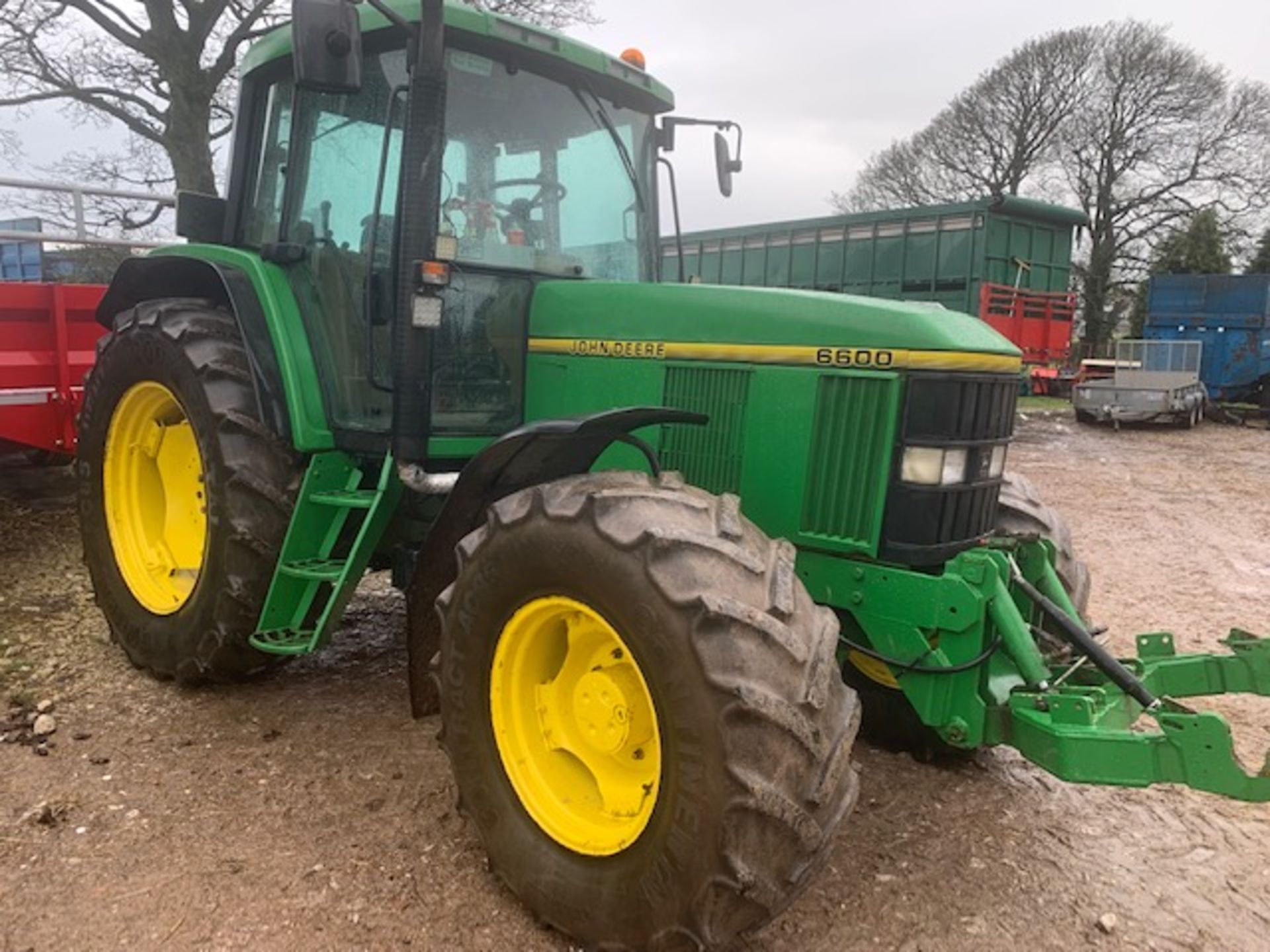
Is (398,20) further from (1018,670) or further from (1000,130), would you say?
(1000,130)

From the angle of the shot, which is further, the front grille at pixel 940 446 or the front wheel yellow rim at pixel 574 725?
the front grille at pixel 940 446

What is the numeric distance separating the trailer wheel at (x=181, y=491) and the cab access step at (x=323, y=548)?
0.10 meters

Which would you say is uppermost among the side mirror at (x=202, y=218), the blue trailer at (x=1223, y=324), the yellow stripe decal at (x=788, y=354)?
the blue trailer at (x=1223, y=324)

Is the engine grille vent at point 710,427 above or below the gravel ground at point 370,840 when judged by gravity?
above

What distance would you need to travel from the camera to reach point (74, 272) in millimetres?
9844

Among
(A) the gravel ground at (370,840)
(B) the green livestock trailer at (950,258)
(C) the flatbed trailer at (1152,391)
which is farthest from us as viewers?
(C) the flatbed trailer at (1152,391)

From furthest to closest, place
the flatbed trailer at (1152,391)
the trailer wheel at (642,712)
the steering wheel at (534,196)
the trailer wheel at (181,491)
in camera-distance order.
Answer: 1. the flatbed trailer at (1152,391)
2. the trailer wheel at (181,491)
3. the steering wheel at (534,196)
4. the trailer wheel at (642,712)

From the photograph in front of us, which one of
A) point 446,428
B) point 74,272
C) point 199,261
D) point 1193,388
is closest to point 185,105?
point 74,272

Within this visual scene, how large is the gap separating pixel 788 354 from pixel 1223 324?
2057 cm

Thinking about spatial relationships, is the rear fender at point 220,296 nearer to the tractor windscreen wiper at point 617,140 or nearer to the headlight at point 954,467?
the tractor windscreen wiper at point 617,140

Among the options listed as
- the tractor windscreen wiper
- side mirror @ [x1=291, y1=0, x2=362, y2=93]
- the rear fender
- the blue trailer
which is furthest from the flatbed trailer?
side mirror @ [x1=291, y1=0, x2=362, y2=93]

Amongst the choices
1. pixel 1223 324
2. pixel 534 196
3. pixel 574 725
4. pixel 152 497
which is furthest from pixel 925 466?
pixel 1223 324

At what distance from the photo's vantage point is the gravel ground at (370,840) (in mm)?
2617

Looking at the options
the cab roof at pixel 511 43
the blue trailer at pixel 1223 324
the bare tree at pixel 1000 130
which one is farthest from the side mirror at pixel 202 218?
the bare tree at pixel 1000 130
